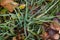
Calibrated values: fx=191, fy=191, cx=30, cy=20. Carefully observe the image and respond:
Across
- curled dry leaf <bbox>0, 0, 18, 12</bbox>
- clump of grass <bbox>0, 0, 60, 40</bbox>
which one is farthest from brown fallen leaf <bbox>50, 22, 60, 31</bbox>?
curled dry leaf <bbox>0, 0, 18, 12</bbox>

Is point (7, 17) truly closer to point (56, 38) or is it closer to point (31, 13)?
point (31, 13)

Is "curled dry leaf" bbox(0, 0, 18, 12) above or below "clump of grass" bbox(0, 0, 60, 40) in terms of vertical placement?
above

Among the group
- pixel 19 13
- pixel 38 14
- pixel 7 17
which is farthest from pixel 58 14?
pixel 7 17

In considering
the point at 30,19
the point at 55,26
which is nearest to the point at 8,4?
the point at 30,19

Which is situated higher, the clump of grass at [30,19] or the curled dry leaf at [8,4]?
Result: the curled dry leaf at [8,4]

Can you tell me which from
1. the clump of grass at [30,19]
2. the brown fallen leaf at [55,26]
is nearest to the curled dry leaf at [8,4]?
the clump of grass at [30,19]

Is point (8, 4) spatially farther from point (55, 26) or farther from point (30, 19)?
point (55, 26)

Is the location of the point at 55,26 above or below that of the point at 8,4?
below

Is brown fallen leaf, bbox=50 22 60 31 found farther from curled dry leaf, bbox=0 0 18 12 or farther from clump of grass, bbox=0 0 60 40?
curled dry leaf, bbox=0 0 18 12

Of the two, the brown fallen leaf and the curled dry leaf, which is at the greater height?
the curled dry leaf

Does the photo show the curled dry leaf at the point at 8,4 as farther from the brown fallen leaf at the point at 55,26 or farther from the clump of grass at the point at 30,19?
the brown fallen leaf at the point at 55,26

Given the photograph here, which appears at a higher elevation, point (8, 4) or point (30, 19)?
point (8, 4)
